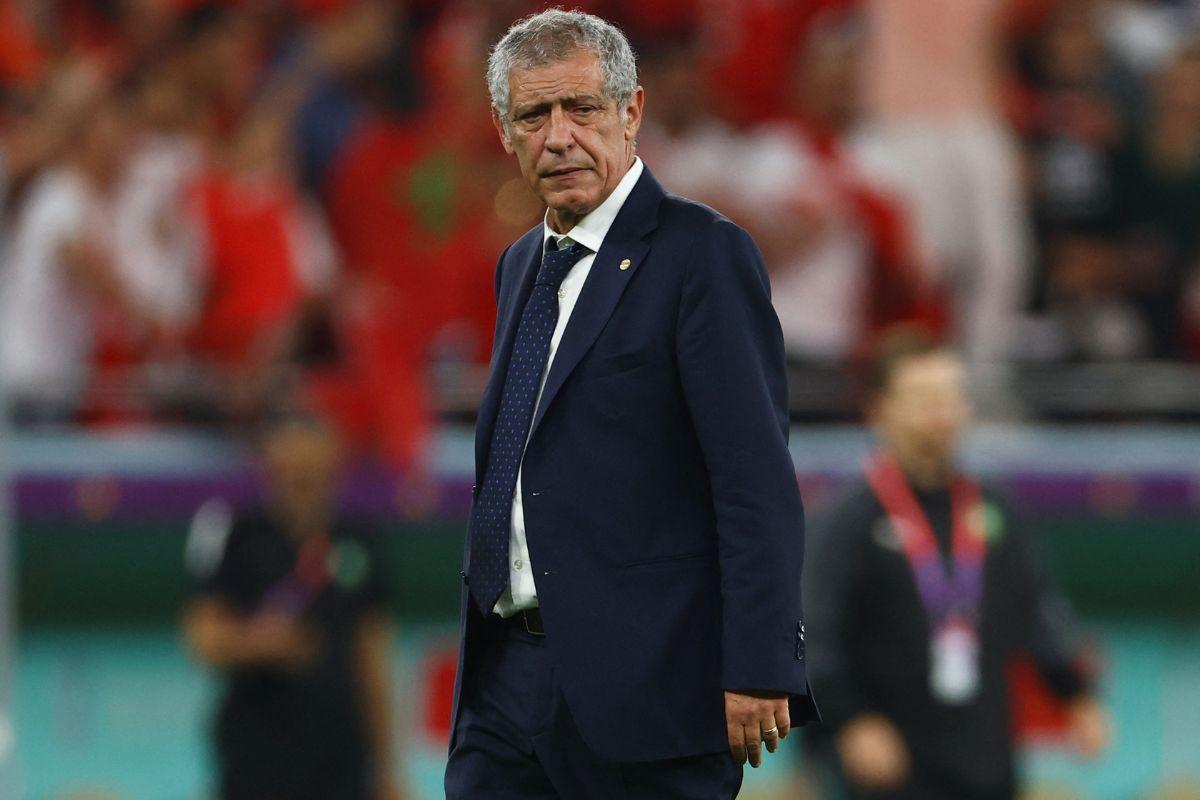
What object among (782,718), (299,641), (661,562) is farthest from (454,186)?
(782,718)

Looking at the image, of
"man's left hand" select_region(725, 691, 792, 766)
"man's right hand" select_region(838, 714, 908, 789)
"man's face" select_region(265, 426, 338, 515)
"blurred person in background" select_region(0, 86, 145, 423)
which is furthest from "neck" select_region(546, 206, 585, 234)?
"blurred person in background" select_region(0, 86, 145, 423)

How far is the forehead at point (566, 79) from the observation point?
304 centimetres

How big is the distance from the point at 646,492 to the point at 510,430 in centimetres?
27

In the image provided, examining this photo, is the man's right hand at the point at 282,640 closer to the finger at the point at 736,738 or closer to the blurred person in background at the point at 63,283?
the blurred person in background at the point at 63,283

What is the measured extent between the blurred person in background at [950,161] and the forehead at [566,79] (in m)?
5.49

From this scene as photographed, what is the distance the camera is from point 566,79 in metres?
3.04

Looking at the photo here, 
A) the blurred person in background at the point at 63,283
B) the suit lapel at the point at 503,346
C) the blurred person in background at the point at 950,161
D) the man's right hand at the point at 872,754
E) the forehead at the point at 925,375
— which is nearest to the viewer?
the suit lapel at the point at 503,346

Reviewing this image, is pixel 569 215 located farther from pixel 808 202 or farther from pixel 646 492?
pixel 808 202

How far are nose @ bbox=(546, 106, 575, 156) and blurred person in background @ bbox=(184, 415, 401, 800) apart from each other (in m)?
4.13

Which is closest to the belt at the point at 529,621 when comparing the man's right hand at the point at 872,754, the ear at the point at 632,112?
the ear at the point at 632,112

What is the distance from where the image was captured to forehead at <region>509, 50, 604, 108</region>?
9.96 ft

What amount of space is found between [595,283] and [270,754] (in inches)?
167

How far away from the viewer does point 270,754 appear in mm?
6961

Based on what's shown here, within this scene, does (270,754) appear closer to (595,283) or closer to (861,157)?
(861,157)
